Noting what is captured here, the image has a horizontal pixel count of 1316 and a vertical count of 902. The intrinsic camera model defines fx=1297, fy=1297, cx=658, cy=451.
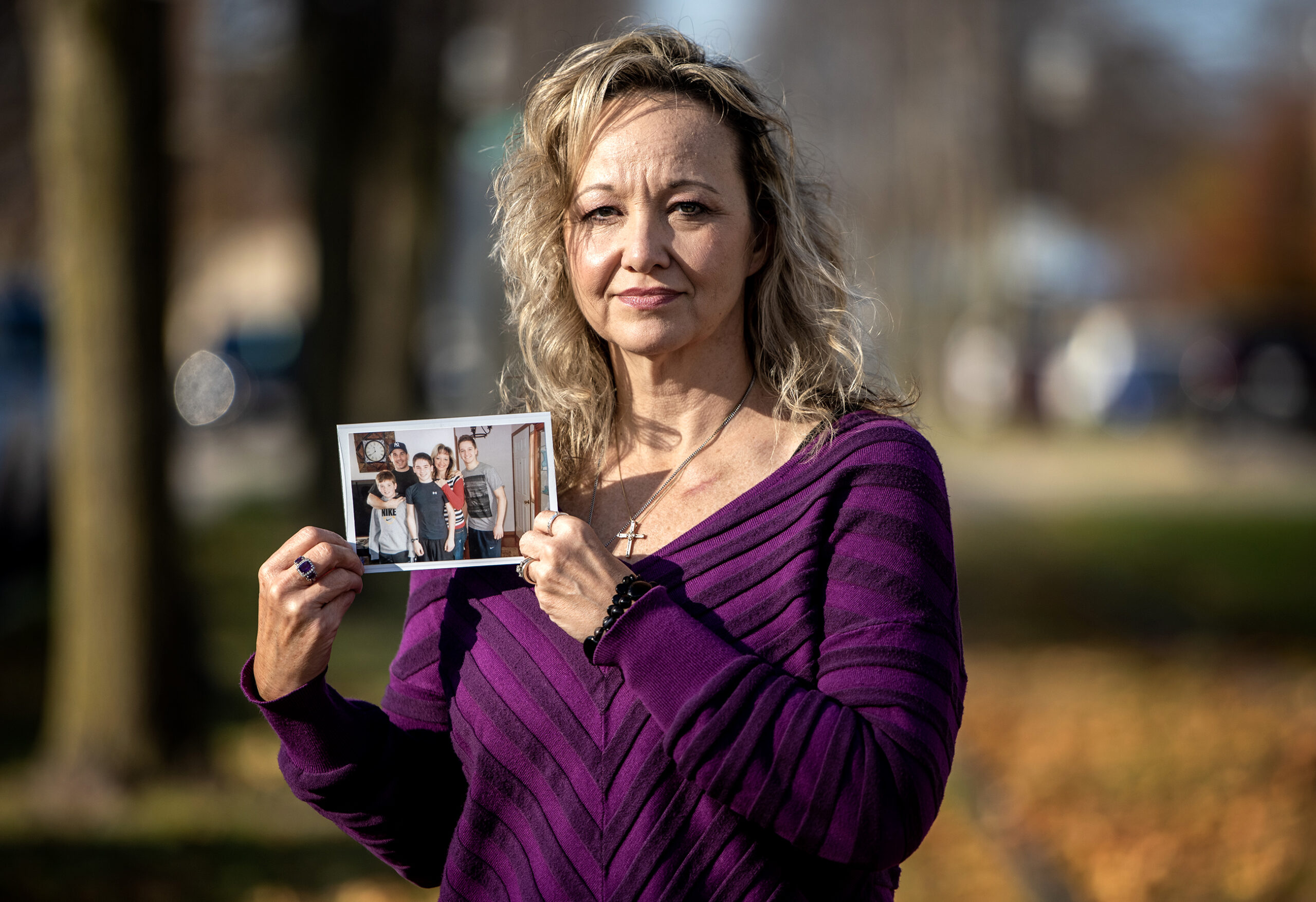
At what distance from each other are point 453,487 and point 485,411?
1.20 m

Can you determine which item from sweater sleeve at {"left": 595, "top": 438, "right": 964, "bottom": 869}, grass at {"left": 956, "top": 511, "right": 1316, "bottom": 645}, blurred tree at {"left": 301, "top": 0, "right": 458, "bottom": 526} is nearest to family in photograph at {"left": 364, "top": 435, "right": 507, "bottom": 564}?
sweater sleeve at {"left": 595, "top": 438, "right": 964, "bottom": 869}

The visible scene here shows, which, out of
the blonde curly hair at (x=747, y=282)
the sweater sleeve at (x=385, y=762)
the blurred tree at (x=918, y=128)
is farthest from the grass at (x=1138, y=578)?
the blurred tree at (x=918, y=128)

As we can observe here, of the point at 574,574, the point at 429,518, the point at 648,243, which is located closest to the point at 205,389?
the point at 429,518

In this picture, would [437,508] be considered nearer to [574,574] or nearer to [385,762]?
[574,574]

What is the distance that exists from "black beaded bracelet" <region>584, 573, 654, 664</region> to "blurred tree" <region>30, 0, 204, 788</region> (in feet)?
15.3

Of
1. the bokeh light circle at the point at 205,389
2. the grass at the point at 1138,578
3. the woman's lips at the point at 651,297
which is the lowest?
the grass at the point at 1138,578

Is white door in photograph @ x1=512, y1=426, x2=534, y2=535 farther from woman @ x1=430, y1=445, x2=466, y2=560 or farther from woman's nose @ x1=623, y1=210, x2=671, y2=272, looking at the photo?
woman's nose @ x1=623, y1=210, x2=671, y2=272

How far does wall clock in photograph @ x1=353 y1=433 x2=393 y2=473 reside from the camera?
218cm

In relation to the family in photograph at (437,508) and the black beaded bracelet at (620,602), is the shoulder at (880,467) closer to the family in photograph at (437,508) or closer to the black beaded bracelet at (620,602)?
the black beaded bracelet at (620,602)

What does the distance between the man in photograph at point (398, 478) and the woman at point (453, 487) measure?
0.14 feet

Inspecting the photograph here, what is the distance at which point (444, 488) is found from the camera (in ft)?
7.13

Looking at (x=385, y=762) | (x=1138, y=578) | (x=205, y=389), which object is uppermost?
(x=385, y=762)

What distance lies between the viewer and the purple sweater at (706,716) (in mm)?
1891

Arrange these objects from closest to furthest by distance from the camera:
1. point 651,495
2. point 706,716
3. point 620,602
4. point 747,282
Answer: point 706,716
point 620,602
point 651,495
point 747,282
